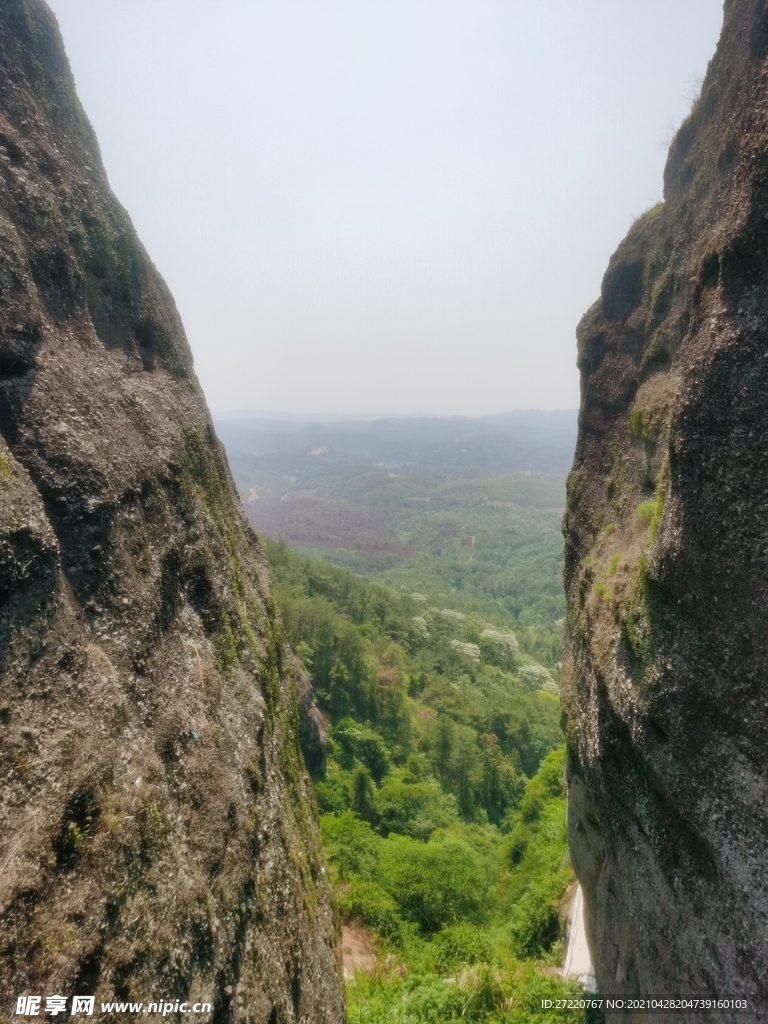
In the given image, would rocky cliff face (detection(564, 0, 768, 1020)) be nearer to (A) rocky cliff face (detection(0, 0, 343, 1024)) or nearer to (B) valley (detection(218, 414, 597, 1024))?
(B) valley (detection(218, 414, 597, 1024))

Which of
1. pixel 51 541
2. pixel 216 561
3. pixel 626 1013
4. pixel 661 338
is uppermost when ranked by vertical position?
pixel 661 338

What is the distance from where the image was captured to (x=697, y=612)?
25.9 feet

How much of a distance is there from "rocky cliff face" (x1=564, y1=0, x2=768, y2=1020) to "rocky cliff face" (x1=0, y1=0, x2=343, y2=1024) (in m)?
6.73

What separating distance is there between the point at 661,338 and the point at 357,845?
25294 mm

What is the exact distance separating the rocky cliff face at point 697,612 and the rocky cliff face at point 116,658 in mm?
6731

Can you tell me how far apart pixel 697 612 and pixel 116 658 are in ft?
28.7

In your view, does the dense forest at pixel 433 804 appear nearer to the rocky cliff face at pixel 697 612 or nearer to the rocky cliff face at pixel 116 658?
the rocky cliff face at pixel 697 612

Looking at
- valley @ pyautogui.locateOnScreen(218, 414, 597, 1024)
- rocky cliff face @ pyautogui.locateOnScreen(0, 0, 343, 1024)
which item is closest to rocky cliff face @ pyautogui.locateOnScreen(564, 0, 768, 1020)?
valley @ pyautogui.locateOnScreen(218, 414, 597, 1024)

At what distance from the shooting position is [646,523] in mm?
11203

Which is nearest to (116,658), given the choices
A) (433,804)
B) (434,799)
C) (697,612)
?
(697,612)

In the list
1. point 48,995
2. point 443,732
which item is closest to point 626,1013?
point 48,995

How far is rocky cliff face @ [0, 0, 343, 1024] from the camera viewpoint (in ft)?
19.5

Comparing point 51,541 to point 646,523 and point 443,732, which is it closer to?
point 646,523

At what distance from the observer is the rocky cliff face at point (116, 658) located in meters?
5.94
